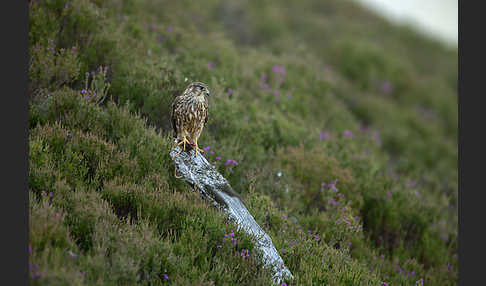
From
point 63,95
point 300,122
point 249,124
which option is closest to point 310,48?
point 300,122

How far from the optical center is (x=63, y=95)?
469cm

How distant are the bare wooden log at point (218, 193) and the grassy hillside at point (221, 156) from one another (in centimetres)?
13

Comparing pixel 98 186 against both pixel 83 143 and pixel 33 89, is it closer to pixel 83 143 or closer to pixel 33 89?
pixel 83 143

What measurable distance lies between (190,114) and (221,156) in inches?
44.3

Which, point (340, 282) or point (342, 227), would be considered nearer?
point (340, 282)

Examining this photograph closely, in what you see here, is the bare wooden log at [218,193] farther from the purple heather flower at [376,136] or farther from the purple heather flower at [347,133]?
the purple heather flower at [376,136]

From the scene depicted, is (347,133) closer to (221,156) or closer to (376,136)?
(376,136)

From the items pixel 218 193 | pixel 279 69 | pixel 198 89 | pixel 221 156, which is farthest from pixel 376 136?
pixel 218 193

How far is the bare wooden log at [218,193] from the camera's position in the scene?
4.04 meters

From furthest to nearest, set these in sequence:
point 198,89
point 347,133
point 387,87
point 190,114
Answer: point 387,87
point 347,133
point 198,89
point 190,114

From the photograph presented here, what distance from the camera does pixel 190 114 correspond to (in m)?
4.45

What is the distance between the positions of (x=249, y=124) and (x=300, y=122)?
4.17 feet

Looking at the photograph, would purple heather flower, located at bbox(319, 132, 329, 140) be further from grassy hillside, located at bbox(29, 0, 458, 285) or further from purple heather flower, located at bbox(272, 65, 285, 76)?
purple heather flower, located at bbox(272, 65, 285, 76)

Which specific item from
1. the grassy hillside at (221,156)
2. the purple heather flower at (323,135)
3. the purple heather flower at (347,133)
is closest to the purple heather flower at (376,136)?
the grassy hillside at (221,156)
